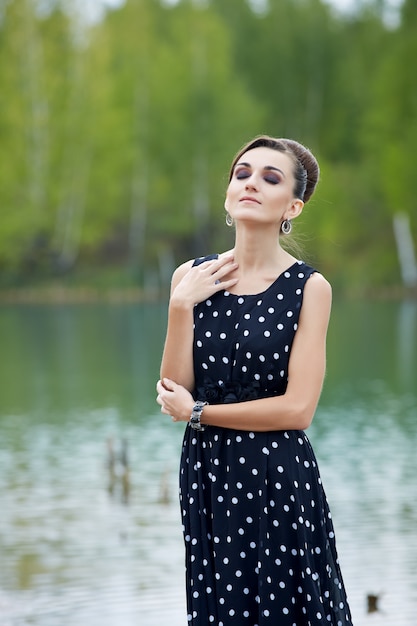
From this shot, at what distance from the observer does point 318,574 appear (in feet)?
8.83

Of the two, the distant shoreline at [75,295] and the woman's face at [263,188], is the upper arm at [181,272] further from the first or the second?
the distant shoreline at [75,295]

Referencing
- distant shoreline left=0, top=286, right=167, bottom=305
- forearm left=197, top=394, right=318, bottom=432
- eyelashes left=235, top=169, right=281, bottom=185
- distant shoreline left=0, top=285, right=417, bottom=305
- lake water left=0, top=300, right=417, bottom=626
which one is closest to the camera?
forearm left=197, top=394, right=318, bottom=432

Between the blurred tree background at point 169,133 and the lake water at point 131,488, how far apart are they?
2063 centimetres

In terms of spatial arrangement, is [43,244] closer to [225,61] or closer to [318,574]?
[225,61]

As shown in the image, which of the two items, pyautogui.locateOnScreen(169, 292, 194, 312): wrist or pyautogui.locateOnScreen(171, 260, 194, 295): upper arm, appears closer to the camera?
pyautogui.locateOnScreen(169, 292, 194, 312): wrist

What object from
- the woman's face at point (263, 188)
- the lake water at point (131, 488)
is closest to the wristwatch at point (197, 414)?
the woman's face at point (263, 188)

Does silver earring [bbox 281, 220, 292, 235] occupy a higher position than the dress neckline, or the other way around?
silver earring [bbox 281, 220, 292, 235]

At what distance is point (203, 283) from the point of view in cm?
271

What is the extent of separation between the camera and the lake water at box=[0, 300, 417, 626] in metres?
5.79

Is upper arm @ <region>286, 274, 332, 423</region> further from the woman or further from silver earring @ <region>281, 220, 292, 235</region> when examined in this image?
silver earring @ <region>281, 220, 292, 235</region>

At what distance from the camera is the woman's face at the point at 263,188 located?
2.71m

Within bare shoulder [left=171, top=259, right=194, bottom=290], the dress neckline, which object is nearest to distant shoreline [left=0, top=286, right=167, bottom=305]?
bare shoulder [left=171, top=259, right=194, bottom=290]

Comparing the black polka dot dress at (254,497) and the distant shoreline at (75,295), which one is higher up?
the black polka dot dress at (254,497)

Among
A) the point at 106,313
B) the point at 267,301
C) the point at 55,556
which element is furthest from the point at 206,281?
the point at 106,313
